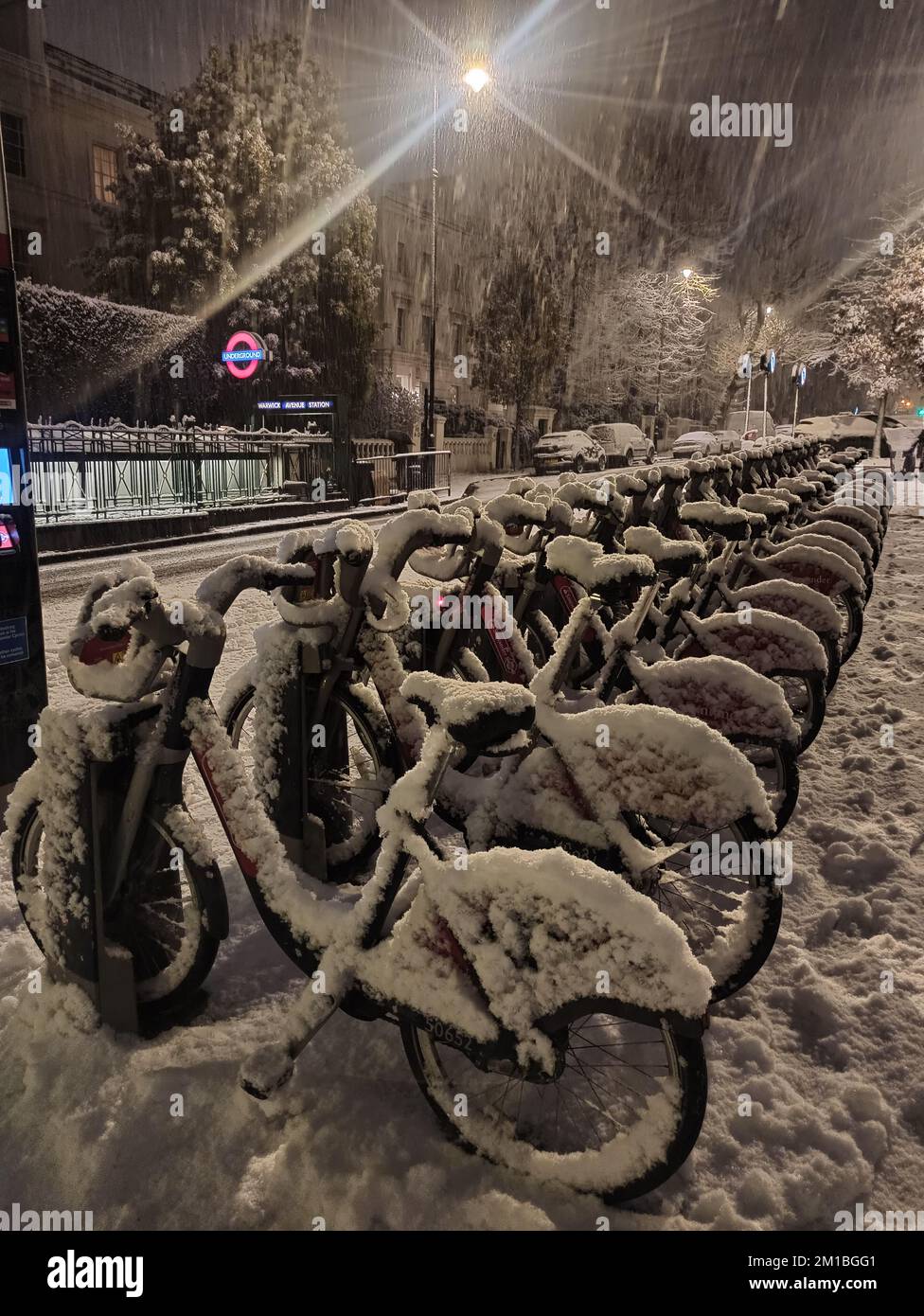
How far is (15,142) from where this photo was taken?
2733cm

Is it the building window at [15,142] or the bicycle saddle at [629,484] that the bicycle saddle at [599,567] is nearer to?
the bicycle saddle at [629,484]

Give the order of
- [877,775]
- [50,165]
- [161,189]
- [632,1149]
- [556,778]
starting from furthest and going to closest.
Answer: [50,165], [161,189], [877,775], [556,778], [632,1149]

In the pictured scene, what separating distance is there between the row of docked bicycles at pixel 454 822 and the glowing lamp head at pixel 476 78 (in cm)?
1672

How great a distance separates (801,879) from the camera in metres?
3.67

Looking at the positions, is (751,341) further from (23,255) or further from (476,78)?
(23,255)

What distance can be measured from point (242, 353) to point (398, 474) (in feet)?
26.0

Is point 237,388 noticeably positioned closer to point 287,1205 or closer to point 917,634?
point 917,634

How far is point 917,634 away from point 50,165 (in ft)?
104

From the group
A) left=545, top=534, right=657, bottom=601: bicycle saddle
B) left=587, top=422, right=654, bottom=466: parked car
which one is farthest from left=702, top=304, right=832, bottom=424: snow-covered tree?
left=545, top=534, right=657, bottom=601: bicycle saddle

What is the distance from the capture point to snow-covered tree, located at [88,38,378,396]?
25.3 metres

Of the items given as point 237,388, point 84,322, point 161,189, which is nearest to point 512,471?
point 237,388

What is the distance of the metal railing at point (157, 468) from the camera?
13.0m

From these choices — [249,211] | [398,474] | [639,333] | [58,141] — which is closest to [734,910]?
[398,474]

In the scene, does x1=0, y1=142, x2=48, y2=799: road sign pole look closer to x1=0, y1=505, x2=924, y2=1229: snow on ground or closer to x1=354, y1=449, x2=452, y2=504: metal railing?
x1=0, y1=505, x2=924, y2=1229: snow on ground
